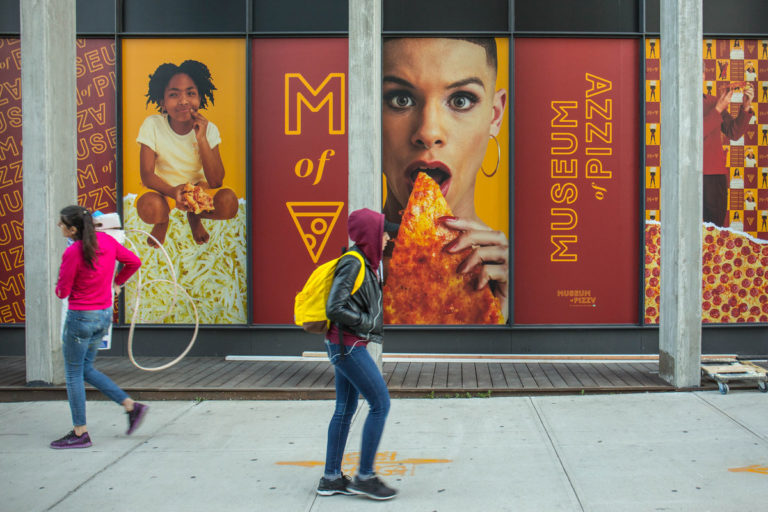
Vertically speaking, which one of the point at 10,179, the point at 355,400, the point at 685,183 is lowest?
the point at 355,400

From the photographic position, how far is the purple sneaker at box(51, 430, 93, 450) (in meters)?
5.98

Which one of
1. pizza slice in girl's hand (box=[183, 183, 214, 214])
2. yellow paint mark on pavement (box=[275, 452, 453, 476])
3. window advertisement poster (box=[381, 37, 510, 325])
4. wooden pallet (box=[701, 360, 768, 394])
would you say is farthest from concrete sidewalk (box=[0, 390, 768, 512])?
pizza slice in girl's hand (box=[183, 183, 214, 214])

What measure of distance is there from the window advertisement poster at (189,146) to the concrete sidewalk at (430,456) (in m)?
2.69

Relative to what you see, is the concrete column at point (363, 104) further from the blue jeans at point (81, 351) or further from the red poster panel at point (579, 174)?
the blue jeans at point (81, 351)

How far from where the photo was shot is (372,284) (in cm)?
473

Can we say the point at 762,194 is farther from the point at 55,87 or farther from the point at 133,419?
the point at 55,87

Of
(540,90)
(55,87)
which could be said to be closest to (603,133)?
(540,90)

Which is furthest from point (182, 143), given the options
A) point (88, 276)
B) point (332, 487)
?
point (332, 487)

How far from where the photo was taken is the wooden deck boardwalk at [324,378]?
757 centimetres

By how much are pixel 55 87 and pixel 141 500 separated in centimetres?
483

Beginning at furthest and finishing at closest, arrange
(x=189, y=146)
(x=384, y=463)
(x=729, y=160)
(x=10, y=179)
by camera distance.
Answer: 1. (x=10, y=179)
2. (x=189, y=146)
3. (x=729, y=160)
4. (x=384, y=463)

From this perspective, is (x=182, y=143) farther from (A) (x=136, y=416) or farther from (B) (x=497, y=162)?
(A) (x=136, y=416)

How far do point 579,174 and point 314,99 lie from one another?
3.47 metres

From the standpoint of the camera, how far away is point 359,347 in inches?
184
